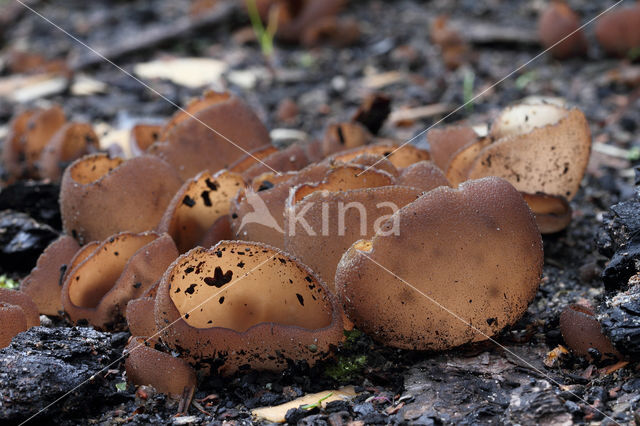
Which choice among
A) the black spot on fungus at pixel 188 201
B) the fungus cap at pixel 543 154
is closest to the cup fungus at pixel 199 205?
the black spot on fungus at pixel 188 201

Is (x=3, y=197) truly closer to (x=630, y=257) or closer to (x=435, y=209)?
(x=435, y=209)

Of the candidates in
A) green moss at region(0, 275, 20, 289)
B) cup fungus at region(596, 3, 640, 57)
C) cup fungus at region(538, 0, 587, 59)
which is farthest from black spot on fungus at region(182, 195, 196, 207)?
cup fungus at region(596, 3, 640, 57)

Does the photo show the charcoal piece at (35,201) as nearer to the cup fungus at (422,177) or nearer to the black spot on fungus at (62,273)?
the black spot on fungus at (62,273)

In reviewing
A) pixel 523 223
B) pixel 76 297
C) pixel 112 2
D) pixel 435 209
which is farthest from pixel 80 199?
pixel 112 2

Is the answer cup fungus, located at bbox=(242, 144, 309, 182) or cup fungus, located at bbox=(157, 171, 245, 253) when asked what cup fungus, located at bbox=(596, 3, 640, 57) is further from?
cup fungus, located at bbox=(157, 171, 245, 253)

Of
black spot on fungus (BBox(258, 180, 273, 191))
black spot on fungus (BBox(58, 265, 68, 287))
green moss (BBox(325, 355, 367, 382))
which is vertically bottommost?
green moss (BBox(325, 355, 367, 382))

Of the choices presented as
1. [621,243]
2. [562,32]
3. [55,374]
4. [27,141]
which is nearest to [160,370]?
[55,374]
